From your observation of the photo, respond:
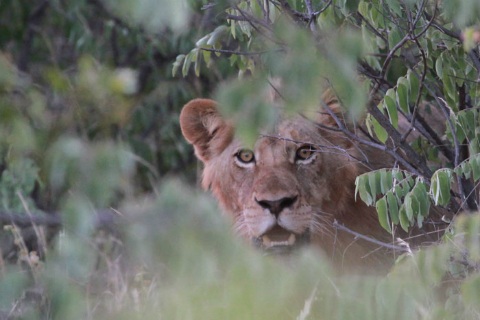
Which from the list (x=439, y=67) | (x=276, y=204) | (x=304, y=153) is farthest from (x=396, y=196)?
(x=304, y=153)

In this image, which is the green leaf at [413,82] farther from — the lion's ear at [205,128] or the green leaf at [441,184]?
the lion's ear at [205,128]

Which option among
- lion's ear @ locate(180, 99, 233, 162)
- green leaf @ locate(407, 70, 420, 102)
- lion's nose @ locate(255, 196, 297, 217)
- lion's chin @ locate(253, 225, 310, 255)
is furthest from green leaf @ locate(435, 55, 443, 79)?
lion's ear @ locate(180, 99, 233, 162)

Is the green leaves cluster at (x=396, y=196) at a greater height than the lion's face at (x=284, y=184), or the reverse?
the green leaves cluster at (x=396, y=196)

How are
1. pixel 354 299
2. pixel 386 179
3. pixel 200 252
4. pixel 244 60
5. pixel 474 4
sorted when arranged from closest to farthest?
pixel 200 252 → pixel 474 4 → pixel 354 299 → pixel 386 179 → pixel 244 60

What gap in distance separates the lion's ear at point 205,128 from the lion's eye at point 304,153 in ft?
1.49

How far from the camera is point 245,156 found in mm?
5355

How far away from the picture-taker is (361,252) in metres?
5.30

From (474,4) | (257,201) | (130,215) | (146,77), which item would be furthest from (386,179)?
(146,77)

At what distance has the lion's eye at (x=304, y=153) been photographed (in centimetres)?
524

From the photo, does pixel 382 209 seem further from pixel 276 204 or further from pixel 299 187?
pixel 299 187

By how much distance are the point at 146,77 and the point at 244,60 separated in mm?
3946

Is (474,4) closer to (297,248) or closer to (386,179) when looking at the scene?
(386,179)

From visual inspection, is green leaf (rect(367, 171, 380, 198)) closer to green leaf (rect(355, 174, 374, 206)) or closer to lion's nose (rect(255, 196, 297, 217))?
green leaf (rect(355, 174, 374, 206))

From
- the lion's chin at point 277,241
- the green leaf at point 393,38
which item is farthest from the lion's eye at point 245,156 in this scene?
the green leaf at point 393,38
